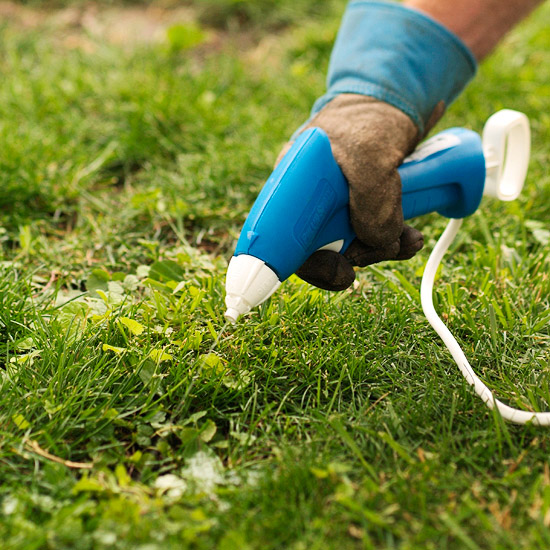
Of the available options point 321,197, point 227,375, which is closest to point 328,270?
point 321,197

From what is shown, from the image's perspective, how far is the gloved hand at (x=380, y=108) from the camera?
1.21m

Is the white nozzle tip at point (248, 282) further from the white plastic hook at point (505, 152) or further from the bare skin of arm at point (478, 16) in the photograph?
the bare skin of arm at point (478, 16)

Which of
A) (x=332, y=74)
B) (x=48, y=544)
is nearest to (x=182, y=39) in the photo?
(x=332, y=74)

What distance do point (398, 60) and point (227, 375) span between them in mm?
830

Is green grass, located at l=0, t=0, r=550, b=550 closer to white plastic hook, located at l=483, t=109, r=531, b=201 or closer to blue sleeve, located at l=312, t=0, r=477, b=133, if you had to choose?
white plastic hook, located at l=483, t=109, r=531, b=201

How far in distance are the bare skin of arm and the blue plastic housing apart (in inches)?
17.8

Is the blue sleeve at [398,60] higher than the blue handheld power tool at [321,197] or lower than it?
higher

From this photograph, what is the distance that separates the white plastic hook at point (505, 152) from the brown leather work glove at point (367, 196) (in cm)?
22

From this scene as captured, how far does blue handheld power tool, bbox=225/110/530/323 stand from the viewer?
111 cm

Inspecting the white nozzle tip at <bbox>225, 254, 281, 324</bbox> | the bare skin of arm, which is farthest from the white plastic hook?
the white nozzle tip at <bbox>225, 254, 281, 324</bbox>

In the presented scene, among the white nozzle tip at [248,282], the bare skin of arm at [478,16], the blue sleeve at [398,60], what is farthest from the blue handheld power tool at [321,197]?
the bare skin of arm at [478,16]

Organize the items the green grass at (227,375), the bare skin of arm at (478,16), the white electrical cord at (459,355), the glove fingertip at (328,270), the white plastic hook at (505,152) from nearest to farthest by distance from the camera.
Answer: the green grass at (227,375) < the white electrical cord at (459,355) < the glove fingertip at (328,270) < the white plastic hook at (505,152) < the bare skin of arm at (478,16)

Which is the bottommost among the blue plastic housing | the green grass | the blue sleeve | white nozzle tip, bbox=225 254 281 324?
the green grass

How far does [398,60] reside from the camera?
148 centimetres
